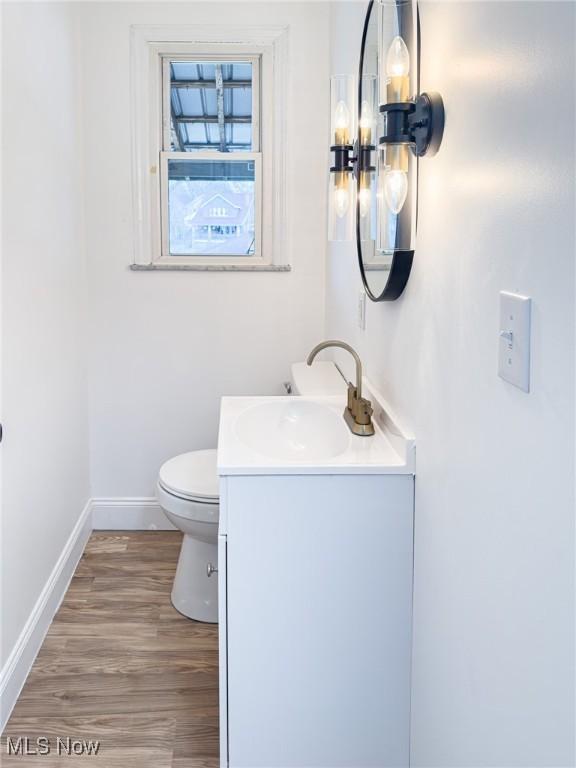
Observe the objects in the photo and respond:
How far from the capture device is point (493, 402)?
1096 millimetres

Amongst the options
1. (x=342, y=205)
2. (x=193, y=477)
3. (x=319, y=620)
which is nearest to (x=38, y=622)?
(x=193, y=477)

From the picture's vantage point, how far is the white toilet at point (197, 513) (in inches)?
96.4

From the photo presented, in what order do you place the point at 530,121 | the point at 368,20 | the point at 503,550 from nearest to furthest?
the point at 530,121 < the point at 503,550 < the point at 368,20

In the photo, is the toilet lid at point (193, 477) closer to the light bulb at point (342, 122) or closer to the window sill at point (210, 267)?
the window sill at point (210, 267)

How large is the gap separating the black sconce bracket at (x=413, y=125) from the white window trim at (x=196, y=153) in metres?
1.79

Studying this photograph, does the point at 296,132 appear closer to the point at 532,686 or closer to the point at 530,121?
the point at 530,121

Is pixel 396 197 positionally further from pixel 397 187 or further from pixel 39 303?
pixel 39 303

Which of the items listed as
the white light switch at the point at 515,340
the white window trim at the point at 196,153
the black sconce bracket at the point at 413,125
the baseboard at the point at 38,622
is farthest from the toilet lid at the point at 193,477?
the white light switch at the point at 515,340

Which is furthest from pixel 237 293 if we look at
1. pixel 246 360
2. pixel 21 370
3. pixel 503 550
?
pixel 503 550

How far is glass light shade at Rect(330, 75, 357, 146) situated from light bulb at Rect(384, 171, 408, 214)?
0.72m

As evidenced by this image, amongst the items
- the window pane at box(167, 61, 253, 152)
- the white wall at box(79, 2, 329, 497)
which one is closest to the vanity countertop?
the white wall at box(79, 2, 329, 497)

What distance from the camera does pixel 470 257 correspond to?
121 cm

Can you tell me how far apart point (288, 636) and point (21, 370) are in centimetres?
110

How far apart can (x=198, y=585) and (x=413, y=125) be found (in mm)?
1759
